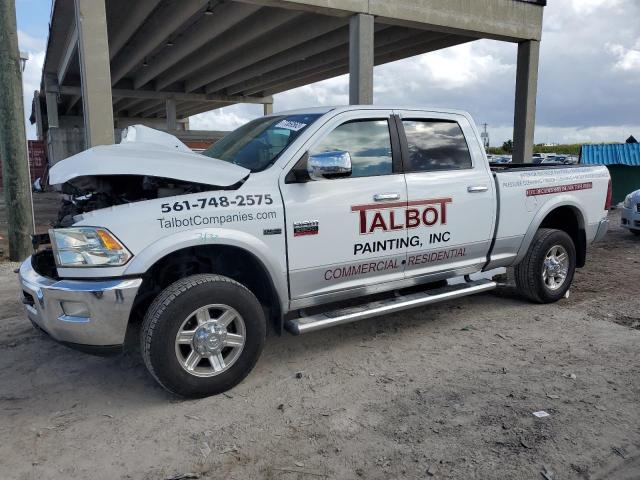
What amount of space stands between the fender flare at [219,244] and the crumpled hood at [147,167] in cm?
35

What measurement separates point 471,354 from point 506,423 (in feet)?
3.75

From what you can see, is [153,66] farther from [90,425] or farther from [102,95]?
[90,425]

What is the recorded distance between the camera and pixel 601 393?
366 cm

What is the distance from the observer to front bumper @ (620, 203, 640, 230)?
1005 centimetres

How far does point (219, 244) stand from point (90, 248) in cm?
79

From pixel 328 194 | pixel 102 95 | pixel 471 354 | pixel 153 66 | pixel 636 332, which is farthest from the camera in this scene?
pixel 153 66

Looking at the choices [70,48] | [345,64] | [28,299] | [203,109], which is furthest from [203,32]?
[203,109]

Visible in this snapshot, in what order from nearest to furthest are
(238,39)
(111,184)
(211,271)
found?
(111,184) → (211,271) → (238,39)

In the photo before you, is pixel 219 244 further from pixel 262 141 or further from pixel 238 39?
pixel 238 39

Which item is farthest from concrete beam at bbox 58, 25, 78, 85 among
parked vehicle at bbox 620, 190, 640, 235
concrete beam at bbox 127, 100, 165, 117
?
parked vehicle at bbox 620, 190, 640, 235

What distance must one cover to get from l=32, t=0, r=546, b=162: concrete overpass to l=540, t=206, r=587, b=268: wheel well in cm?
733

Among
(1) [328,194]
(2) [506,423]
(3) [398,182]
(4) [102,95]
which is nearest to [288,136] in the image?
(1) [328,194]

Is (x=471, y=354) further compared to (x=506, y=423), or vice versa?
(x=471, y=354)

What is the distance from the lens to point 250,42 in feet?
59.6
